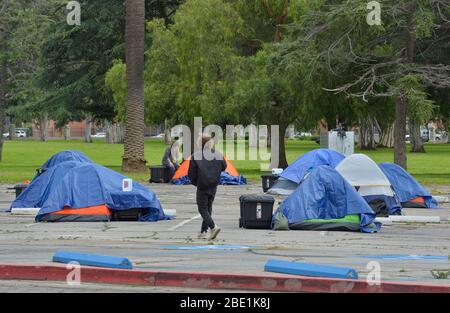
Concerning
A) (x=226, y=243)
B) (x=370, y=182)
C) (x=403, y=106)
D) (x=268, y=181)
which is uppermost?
(x=403, y=106)

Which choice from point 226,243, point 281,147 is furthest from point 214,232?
point 281,147

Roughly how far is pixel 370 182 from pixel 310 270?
1112cm

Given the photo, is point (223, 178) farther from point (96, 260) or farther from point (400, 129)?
point (96, 260)

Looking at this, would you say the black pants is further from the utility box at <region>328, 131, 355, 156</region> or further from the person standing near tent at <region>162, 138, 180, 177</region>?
the utility box at <region>328, 131, 355, 156</region>

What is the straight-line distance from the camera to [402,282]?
12.0 meters

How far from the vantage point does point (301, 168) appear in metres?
30.1

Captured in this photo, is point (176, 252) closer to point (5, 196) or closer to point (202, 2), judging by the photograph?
point (5, 196)

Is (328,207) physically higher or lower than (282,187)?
higher

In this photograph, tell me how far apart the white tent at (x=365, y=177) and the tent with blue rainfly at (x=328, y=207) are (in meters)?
2.57

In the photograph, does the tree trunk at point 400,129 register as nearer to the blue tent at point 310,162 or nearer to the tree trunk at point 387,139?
the blue tent at point 310,162

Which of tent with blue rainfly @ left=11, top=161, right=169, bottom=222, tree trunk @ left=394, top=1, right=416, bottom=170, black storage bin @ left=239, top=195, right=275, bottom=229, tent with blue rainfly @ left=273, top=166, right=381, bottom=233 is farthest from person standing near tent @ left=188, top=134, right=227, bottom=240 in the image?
tree trunk @ left=394, top=1, right=416, bottom=170

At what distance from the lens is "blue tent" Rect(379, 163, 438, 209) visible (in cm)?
2544

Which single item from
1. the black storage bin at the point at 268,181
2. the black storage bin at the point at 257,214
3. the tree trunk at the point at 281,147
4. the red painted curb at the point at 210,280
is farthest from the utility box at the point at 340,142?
the red painted curb at the point at 210,280
